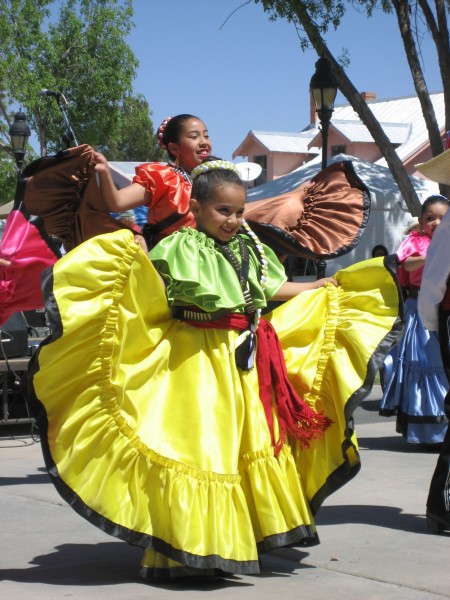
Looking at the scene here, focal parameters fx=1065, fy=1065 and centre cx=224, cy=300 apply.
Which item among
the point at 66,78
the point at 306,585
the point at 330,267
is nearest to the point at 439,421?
the point at 306,585

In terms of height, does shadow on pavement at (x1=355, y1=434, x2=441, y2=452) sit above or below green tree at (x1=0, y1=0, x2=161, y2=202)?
below

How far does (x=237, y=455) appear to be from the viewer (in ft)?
14.2

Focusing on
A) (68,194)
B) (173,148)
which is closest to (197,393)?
(68,194)

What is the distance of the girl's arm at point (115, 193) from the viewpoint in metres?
5.03

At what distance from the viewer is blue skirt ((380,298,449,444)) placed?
8297 mm

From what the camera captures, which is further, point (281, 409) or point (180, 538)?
point (281, 409)

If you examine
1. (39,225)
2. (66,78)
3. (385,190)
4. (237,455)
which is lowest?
(237,455)

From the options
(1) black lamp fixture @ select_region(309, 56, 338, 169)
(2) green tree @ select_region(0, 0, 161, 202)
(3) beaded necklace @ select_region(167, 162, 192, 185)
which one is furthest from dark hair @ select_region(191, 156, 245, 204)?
(2) green tree @ select_region(0, 0, 161, 202)

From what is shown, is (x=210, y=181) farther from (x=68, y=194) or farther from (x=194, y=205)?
(x=68, y=194)

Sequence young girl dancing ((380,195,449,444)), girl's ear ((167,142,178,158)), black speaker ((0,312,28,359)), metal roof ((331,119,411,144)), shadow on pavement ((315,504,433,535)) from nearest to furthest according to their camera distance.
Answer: girl's ear ((167,142,178,158)) < shadow on pavement ((315,504,433,535)) < young girl dancing ((380,195,449,444)) < black speaker ((0,312,28,359)) < metal roof ((331,119,411,144))

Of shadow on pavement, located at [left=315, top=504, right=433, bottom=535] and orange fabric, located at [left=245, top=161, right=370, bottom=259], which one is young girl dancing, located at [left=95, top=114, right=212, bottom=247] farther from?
shadow on pavement, located at [left=315, top=504, right=433, bottom=535]

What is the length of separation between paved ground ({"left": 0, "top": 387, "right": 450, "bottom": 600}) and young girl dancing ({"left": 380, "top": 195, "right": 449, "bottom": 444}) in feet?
4.27

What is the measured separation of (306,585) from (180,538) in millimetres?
584

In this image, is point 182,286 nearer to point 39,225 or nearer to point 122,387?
point 122,387
